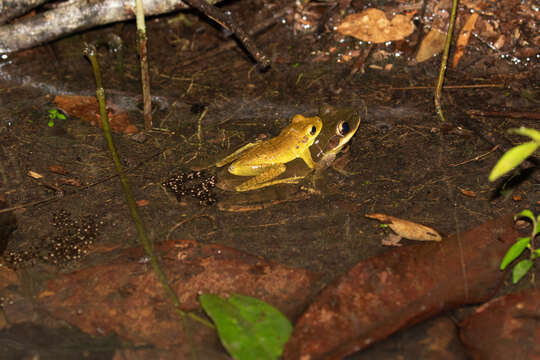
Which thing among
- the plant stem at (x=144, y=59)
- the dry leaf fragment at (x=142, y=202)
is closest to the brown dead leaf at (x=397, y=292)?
the dry leaf fragment at (x=142, y=202)

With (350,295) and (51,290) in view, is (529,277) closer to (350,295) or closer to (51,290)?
(350,295)

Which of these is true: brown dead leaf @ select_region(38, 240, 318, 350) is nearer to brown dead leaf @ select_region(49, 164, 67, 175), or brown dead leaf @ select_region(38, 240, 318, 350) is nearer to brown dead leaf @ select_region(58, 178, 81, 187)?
brown dead leaf @ select_region(58, 178, 81, 187)

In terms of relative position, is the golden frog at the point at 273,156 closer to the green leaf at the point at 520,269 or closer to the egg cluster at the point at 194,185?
the egg cluster at the point at 194,185

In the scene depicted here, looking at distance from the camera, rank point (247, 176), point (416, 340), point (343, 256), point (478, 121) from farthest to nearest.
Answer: point (478, 121) → point (247, 176) → point (343, 256) → point (416, 340)

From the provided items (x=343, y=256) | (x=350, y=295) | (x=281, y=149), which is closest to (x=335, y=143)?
(x=281, y=149)

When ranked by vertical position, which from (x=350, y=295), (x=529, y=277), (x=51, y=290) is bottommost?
(x=529, y=277)

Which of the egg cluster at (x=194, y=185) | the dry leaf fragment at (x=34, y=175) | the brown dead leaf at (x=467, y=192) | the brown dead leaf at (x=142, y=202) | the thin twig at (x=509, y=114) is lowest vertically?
the brown dead leaf at (x=467, y=192)
